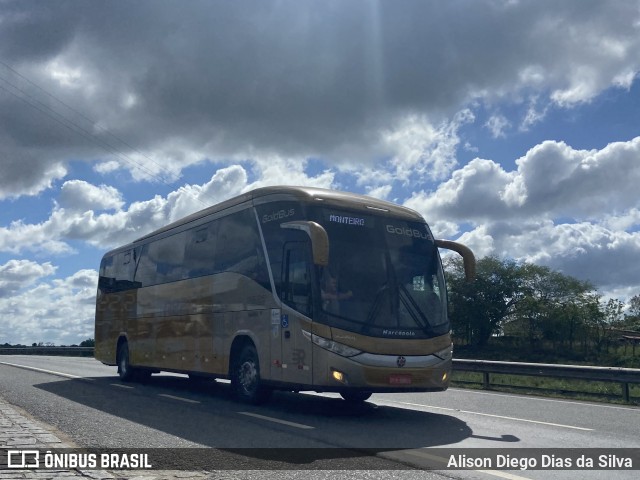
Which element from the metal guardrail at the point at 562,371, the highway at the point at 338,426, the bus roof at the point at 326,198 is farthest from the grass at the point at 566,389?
the bus roof at the point at 326,198

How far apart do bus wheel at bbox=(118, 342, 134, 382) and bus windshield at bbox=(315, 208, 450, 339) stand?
1012 cm

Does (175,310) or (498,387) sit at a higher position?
(175,310)

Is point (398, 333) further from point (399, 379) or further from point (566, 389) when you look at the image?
point (566, 389)

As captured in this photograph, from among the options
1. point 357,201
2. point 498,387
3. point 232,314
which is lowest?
point 498,387

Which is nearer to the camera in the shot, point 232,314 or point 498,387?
point 232,314

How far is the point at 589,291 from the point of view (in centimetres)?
6925

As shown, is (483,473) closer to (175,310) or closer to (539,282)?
(175,310)

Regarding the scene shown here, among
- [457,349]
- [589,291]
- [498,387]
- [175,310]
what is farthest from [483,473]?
[589,291]

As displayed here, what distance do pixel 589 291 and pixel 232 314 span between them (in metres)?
61.7

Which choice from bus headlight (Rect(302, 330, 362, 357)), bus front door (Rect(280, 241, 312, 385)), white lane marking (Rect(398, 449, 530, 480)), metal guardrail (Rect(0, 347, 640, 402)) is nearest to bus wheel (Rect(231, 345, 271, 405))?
bus front door (Rect(280, 241, 312, 385))

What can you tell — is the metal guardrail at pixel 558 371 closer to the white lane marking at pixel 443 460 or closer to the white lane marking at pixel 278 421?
the white lane marking at pixel 278 421

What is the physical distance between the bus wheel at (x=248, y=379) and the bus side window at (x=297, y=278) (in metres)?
1.67

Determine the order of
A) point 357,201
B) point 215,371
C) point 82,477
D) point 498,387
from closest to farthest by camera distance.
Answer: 1. point 82,477
2. point 357,201
3. point 215,371
4. point 498,387

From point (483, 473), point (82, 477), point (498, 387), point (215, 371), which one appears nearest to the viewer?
point (82, 477)
